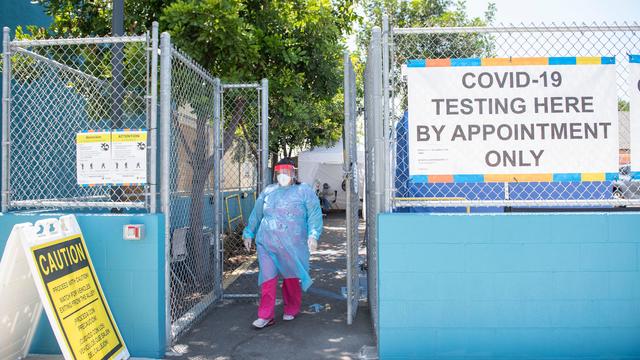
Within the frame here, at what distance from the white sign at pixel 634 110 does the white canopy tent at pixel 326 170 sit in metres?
13.7

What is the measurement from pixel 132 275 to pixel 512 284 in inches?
128

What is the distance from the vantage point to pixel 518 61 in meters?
3.86

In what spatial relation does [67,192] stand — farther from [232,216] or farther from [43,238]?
[232,216]

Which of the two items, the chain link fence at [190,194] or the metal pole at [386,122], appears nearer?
the metal pole at [386,122]

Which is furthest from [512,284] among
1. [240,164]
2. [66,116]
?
[240,164]

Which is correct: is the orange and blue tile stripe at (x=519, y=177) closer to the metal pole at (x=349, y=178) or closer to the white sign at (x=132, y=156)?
the metal pole at (x=349, y=178)

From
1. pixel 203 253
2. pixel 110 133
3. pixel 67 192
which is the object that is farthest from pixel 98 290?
pixel 203 253

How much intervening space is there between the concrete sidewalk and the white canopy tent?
1187cm

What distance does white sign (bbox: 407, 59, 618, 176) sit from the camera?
12.5 feet

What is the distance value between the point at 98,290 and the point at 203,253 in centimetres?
267

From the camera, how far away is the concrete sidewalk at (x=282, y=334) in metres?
4.32

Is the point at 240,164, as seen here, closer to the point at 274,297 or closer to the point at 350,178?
the point at 274,297

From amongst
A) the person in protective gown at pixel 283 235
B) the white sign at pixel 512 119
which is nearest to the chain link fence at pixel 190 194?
the person in protective gown at pixel 283 235

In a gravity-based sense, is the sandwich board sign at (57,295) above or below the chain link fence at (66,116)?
below
